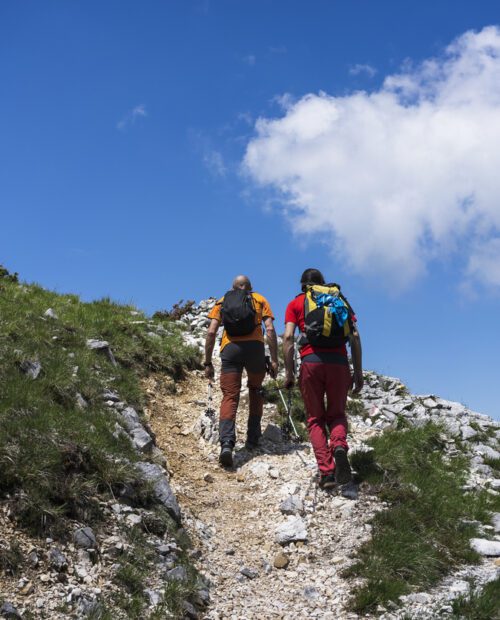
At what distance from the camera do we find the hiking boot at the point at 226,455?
10.0m

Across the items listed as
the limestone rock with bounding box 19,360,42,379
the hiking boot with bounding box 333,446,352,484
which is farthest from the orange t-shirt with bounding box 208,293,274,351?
the limestone rock with bounding box 19,360,42,379

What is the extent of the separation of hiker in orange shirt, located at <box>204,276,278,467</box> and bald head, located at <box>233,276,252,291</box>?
0.06ft

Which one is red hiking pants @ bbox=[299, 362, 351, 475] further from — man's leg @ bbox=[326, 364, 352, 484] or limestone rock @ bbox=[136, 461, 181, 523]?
limestone rock @ bbox=[136, 461, 181, 523]

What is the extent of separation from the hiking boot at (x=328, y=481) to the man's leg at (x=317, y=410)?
0.05 m

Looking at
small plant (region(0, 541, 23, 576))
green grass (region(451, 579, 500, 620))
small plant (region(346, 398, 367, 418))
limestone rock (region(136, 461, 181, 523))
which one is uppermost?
small plant (region(346, 398, 367, 418))

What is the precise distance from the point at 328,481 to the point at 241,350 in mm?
2845

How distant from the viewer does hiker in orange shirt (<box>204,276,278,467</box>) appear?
34.3ft

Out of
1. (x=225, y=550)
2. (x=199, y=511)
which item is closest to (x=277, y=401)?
(x=199, y=511)

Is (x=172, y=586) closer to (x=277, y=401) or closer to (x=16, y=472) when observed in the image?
(x=16, y=472)

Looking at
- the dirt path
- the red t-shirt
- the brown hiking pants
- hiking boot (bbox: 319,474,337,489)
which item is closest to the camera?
the dirt path

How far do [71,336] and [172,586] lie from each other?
655 centimetres

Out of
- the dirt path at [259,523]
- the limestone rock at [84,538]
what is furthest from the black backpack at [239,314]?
the limestone rock at [84,538]

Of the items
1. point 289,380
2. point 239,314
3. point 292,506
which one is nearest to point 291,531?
point 292,506

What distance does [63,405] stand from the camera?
28.3ft
